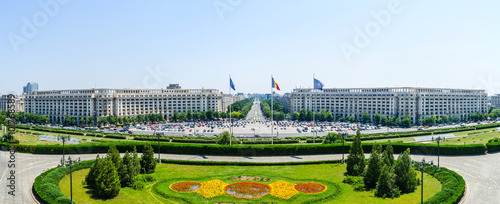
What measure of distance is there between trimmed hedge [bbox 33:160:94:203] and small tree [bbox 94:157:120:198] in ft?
6.92

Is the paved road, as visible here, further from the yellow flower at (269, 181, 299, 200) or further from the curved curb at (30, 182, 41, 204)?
the yellow flower at (269, 181, 299, 200)

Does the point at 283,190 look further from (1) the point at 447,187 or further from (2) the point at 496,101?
(2) the point at 496,101

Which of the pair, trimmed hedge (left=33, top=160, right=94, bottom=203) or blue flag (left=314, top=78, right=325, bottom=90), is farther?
blue flag (left=314, top=78, right=325, bottom=90)

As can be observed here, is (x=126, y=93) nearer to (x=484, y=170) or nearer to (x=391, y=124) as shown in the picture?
(x=391, y=124)

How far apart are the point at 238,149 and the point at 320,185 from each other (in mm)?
15368

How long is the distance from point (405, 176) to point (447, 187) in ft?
11.5

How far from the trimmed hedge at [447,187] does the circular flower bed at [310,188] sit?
7.50 metres

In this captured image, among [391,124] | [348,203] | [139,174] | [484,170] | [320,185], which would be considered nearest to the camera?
[348,203]

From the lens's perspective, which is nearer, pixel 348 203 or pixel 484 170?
pixel 348 203

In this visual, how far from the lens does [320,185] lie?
85.4 feet

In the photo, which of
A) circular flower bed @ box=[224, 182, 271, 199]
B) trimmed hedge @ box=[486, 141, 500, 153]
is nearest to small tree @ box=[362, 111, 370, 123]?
trimmed hedge @ box=[486, 141, 500, 153]

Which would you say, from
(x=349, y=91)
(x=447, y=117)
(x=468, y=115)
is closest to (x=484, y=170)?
(x=447, y=117)

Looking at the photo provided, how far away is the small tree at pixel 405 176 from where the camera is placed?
23734 millimetres

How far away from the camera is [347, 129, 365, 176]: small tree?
94.2ft
